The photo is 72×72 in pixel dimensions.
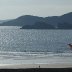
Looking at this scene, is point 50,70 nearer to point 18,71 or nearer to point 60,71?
point 60,71

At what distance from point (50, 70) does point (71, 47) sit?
38532 mm

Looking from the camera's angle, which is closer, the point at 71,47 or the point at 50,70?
the point at 50,70

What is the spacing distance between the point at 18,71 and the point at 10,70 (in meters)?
0.40

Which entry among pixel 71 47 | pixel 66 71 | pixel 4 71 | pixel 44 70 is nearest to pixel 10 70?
pixel 4 71

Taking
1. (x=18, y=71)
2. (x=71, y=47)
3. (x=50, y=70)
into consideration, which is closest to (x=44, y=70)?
(x=50, y=70)

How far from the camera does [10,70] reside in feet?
53.1

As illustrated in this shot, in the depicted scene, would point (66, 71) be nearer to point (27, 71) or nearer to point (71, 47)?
point (27, 71)

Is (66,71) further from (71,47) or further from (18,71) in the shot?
(71,47)

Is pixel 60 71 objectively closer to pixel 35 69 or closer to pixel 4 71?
pixel 35 69

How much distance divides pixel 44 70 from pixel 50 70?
0.97 ft

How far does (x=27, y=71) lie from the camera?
52.9ft

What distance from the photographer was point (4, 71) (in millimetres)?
16109

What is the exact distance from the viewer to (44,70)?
15.9 metres

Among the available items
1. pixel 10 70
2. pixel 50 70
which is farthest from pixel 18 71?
pixel 50 70
